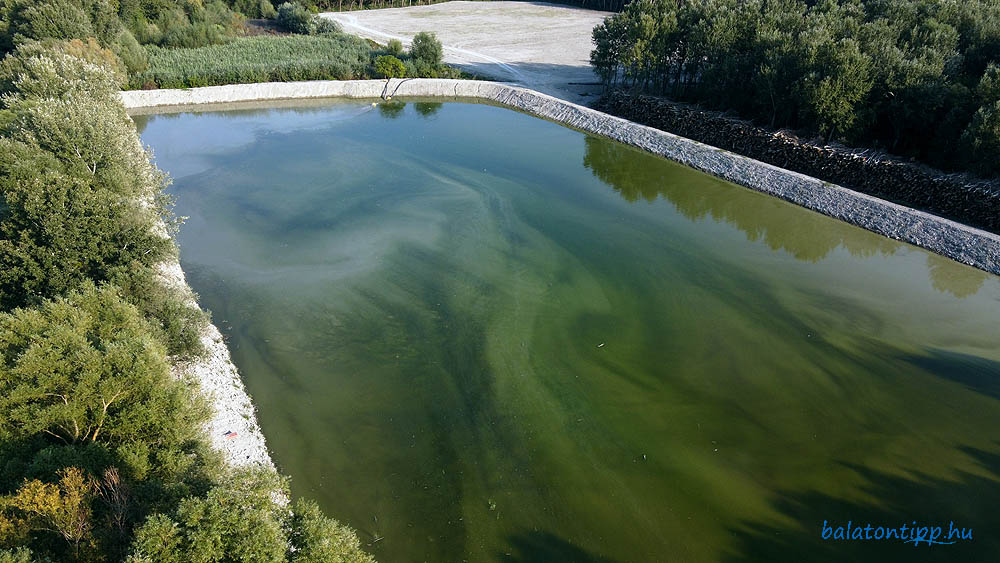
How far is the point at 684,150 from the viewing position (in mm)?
26797

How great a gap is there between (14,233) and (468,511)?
12085 mm

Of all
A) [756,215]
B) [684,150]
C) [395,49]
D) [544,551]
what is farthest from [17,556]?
[395,49]

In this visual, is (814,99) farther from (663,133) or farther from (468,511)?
(468,511)

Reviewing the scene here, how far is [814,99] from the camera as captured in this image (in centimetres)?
2303

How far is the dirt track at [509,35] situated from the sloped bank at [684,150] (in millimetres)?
3153

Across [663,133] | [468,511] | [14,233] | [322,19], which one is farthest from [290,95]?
[468,511]

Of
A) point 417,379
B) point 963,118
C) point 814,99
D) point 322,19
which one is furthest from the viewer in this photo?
point 322,19

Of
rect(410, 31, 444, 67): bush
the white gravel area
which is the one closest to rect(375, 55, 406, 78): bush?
rect(410, 31, 444, 67): bush

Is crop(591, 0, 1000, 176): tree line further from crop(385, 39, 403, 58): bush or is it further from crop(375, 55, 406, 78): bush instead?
crop(385, 39, 403, 58): bush

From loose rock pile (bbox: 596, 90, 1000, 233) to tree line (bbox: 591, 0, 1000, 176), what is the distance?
1.03 meters

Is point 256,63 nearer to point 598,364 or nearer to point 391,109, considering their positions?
point 391,109

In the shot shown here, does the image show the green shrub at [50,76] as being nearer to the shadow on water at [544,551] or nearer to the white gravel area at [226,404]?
the white gravel area at [226,404]

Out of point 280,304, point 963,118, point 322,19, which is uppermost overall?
point 322,19

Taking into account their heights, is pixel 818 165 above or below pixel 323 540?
above
